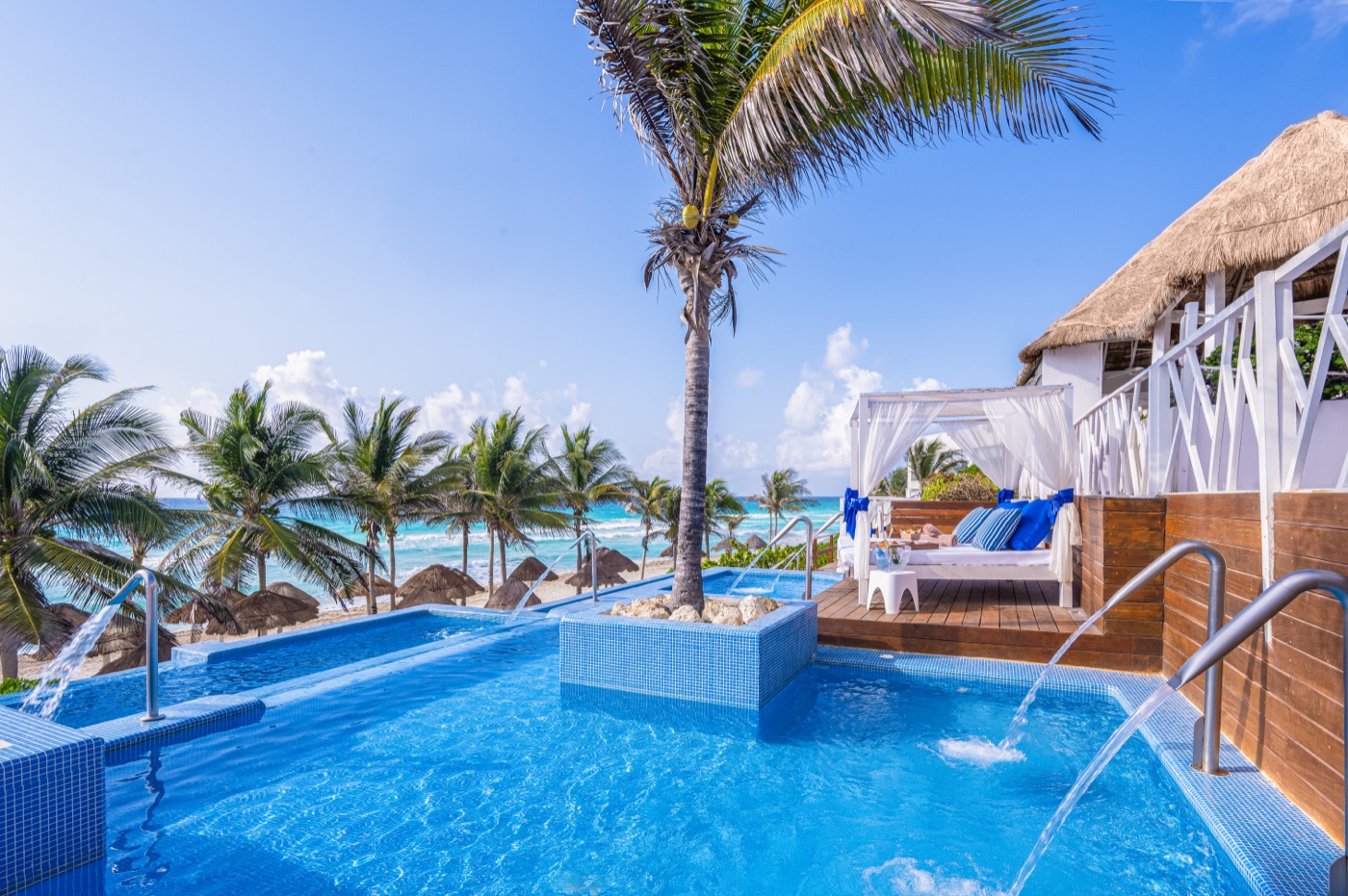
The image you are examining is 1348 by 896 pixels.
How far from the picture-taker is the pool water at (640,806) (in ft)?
8.60

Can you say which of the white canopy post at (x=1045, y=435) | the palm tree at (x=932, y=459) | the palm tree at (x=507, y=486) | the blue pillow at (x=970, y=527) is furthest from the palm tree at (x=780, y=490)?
the white canopy post at (x=1045, y=435)

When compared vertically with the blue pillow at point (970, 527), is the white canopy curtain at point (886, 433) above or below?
above

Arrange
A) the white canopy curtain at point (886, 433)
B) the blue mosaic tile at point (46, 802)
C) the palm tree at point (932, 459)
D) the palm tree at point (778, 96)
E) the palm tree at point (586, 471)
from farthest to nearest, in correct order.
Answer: the palm tree at point (932, 459)
the palm tree at point (586, 471)
the white canopy curtain at point (886, 433)
the palm tree at point (778, 96)
the blue mosaic tile at point (46, 802)

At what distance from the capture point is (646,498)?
86.4 ft

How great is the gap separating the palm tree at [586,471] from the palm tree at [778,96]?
17.3 metres

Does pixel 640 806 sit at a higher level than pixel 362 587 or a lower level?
higher

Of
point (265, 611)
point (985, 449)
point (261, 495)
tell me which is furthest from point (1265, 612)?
point (261, 495)

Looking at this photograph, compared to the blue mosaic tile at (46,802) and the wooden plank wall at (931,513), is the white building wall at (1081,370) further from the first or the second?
the blue mosaic tile at (46,802)

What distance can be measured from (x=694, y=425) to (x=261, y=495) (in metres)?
10.3

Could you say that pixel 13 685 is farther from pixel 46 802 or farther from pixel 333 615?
pixel 333 615

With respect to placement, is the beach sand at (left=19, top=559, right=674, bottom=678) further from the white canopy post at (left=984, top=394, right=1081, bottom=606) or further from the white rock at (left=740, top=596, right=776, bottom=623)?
the white canopy post at (left=984, top=394, right=1081, bottom=606)

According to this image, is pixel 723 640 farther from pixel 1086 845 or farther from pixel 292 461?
pixel 292 461

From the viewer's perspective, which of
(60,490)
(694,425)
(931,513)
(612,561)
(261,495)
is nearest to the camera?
(694,425)

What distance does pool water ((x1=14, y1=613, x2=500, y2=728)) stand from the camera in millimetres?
5070
